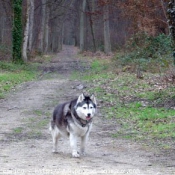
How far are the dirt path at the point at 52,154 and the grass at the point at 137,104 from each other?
0.65 m

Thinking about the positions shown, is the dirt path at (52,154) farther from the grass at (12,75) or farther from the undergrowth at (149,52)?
the undergrowth at (149,52)

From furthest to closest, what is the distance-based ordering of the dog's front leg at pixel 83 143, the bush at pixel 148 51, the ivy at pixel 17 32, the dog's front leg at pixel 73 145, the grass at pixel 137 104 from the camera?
the ivy at pixel 17 32
the bush at pixel 148 51
the grass at pixel 137 104
the dog's front leg at pixel 83 143
the dog's front leg at pixel 73 145

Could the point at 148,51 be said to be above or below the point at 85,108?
above

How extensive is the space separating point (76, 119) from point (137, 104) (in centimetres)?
821

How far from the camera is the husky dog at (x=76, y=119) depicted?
33.2 feet

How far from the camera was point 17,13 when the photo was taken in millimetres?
36938

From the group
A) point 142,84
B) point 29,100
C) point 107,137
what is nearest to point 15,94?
point 29,100

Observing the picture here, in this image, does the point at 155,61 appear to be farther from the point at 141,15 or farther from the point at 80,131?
the point at 80,131

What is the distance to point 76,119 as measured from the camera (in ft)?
33.7

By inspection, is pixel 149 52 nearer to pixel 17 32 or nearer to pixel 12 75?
pixel 12 75

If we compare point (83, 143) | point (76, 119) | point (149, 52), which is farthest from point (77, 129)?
point (149, 52)

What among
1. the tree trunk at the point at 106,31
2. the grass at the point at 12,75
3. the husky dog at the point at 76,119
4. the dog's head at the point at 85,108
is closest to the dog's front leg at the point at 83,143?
the husky dog at the point at 76,119

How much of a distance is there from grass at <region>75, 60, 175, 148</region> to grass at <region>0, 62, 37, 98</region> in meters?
3.81

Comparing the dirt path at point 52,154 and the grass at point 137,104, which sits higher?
the grass at point 137,104
